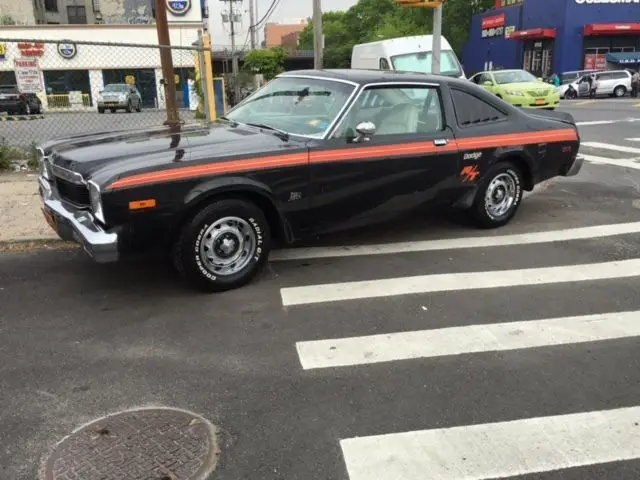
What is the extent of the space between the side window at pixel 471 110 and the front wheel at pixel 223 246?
244 centimetres

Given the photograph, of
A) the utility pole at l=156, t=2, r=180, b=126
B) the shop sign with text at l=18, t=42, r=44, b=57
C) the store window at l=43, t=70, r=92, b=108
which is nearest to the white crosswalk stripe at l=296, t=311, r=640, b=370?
the utility pole at l=156, t=2, r=180, b=126

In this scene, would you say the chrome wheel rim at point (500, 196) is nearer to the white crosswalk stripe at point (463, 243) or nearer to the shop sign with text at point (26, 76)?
the white crosswalk stripe at point (463, 243)

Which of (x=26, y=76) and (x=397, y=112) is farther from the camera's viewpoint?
(x=26, y=76)

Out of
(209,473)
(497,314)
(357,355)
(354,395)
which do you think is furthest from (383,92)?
(209,473)

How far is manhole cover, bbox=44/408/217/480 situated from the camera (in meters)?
2.85

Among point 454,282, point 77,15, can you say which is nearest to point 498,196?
point 454,282

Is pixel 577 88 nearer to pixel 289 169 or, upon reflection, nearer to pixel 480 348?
pixel 289 169

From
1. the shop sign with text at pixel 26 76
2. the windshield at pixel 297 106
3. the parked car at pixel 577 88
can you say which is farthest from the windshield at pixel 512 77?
the windshield at pixel 297 106

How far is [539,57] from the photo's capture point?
47.0 meters

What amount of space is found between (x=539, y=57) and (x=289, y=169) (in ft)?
154

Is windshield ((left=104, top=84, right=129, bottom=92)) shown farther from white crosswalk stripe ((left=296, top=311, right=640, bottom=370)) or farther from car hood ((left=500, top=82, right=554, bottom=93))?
white crosswalk stripe ((left=296, top=311, right=640, bottom=370))

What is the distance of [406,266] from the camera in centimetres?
570

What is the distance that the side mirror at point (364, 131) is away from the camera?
5203 mm

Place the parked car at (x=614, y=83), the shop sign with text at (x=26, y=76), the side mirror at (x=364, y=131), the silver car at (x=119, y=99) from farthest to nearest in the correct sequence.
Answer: the parked car at (x=614, y=83), the silver car at (x=119, y=99), the shop sign with text at (x=26, y=76), the side mirror at (x=364, y=131)
